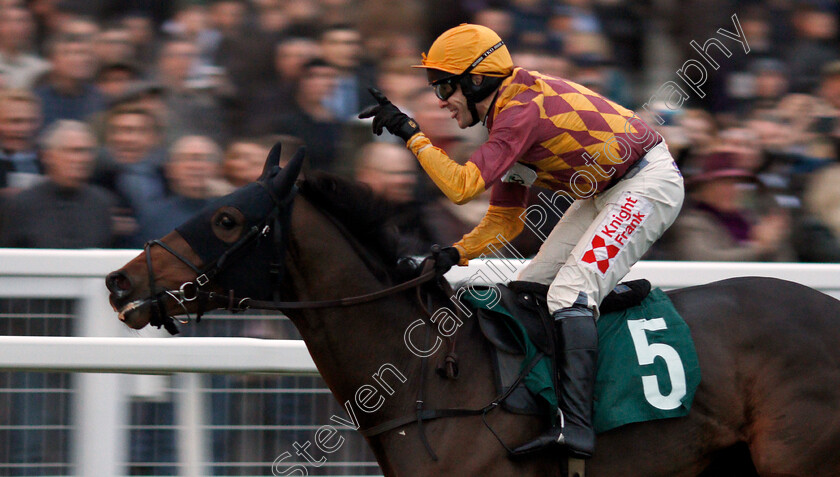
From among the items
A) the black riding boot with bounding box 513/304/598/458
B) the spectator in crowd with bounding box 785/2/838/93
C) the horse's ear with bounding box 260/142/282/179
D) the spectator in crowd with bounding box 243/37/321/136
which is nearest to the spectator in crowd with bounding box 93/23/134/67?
the spectator in crowd with bounding box 243/37/321/136

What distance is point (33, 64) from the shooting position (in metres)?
6.01

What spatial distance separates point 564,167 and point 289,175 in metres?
0.93

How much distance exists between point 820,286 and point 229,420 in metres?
2.33

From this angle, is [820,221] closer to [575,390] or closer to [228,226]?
[575,390]

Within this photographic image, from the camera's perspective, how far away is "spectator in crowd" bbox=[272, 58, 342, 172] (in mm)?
5586

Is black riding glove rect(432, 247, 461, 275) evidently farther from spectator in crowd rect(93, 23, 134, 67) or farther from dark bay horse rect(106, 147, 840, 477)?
spectator in crowd rect(93, 23, 134, 67)

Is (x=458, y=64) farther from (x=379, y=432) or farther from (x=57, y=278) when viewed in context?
(x=57, y=278)

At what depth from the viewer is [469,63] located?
3.41 metres

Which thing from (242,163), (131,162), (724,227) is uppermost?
(131,162)

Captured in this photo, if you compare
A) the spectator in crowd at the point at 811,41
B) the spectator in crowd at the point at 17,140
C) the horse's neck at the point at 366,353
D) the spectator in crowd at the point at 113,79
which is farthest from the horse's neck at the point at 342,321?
the spectator in crowd at the point at 811,41

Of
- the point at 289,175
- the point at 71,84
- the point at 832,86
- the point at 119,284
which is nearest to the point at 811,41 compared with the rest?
the point at 832,86

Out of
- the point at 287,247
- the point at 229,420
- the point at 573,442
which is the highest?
the point at 287,247

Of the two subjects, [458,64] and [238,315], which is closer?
[458,64]

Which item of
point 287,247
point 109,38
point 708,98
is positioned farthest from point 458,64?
point 708,98
